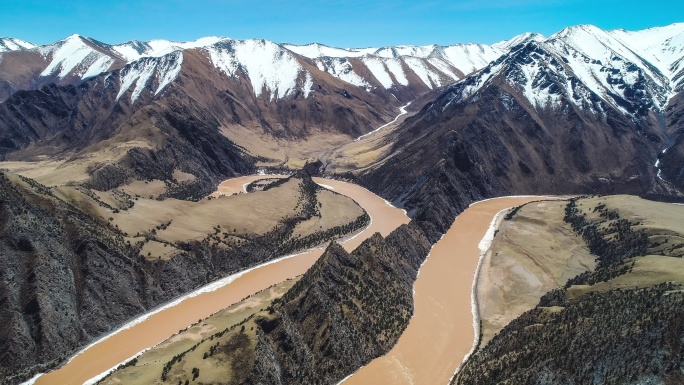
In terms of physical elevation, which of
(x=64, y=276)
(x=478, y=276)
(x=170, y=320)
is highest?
(x=64, y=276)

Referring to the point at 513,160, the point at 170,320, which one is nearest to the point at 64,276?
the point at 170,320

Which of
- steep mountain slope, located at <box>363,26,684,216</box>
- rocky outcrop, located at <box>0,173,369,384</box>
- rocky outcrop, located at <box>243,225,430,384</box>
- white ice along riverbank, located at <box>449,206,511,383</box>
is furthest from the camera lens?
steep mountain slope, located at <box>363,26,684,216</box>

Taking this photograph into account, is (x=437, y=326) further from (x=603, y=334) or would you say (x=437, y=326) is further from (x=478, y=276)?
(x=603, y=334)

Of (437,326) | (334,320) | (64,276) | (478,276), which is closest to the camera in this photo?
(334,320)

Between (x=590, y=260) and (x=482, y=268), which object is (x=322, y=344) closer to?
(x=482, y=268)

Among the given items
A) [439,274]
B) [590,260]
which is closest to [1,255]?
[439,274]

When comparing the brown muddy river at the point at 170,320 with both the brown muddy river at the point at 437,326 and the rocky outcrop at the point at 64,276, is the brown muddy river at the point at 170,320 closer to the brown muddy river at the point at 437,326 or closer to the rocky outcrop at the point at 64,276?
the rocky outcrop at the point at 64,276

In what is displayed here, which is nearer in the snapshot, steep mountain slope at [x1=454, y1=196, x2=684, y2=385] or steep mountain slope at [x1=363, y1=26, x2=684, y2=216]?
steep mountain slope at [x1=454, y1=196, x2=684, y2=385]

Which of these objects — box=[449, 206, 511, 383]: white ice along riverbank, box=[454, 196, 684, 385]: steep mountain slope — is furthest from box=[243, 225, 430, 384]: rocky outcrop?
box=[454, 196, 684, 385]: steep mountain slope

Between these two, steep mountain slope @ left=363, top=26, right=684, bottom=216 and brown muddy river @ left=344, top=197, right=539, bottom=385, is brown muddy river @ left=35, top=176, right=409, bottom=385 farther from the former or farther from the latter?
steep mountain slope @ left=363, top=26, right=684, bottom=216
